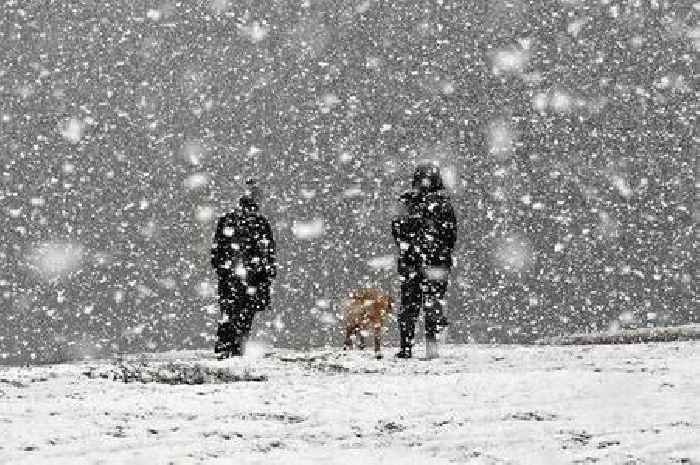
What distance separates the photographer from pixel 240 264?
12.5 meters

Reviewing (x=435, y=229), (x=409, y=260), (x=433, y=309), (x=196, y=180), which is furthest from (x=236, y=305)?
(x=196, y=180)

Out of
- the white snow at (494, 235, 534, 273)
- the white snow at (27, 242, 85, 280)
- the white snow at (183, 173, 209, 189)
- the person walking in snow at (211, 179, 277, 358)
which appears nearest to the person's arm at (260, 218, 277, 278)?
the person walking in snow at (211, 179, 277, 358)

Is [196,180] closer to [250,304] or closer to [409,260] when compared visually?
[250,304]

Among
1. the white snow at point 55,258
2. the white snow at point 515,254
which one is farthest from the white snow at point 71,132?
→ the white snow at point 515,254

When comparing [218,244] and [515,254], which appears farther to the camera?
[515,254]

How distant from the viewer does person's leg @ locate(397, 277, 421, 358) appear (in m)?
11.7

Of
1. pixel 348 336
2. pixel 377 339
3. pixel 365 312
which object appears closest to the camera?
pixel 377 339

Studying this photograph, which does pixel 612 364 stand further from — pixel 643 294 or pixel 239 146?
pixel 239 146

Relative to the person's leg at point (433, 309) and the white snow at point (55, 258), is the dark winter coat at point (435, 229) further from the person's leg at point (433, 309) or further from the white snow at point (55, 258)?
the white snow at point (55, 258)

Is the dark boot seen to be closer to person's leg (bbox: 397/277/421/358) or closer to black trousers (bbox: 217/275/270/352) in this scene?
person's leg (bbox: 397/277/421/358)

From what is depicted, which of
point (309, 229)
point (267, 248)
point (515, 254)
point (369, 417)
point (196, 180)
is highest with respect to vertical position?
point (196, 180)

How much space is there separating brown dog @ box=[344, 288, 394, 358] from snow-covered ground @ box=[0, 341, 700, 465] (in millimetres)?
3713

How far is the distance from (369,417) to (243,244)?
5258 millimetres

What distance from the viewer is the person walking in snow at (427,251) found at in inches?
460
